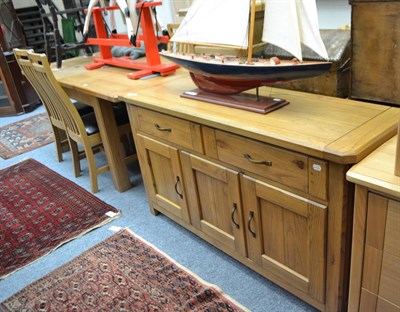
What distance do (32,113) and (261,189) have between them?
4.07 m

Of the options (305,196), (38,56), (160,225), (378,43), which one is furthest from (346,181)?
(38,56)

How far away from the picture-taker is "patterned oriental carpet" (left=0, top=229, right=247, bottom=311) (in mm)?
1663

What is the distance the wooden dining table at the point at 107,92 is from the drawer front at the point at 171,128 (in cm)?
21

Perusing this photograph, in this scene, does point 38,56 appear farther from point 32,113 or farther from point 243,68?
point 32,113

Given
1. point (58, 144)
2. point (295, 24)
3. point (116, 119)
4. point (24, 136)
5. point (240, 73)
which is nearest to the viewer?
point (295, 24)

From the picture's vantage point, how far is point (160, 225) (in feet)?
7.28

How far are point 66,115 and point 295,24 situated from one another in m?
1.76

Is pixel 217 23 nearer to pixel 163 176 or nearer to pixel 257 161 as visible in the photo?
pixel 257 161

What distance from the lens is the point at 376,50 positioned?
131 cm

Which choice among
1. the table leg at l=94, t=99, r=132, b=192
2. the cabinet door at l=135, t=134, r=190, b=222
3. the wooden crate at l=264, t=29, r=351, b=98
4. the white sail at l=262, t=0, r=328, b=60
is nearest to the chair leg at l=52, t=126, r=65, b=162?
the table leg at l=94, t=99, r=132, b=192

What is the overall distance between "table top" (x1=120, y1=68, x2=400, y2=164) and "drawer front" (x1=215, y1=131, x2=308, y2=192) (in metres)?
0.05

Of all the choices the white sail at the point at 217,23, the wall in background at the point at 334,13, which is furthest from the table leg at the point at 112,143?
the wall in background at the point at 334,13

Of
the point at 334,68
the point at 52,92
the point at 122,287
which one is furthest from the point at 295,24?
the point at 52,92

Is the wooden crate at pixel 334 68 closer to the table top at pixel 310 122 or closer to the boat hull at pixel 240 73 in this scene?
the table top at pixel 310 122
